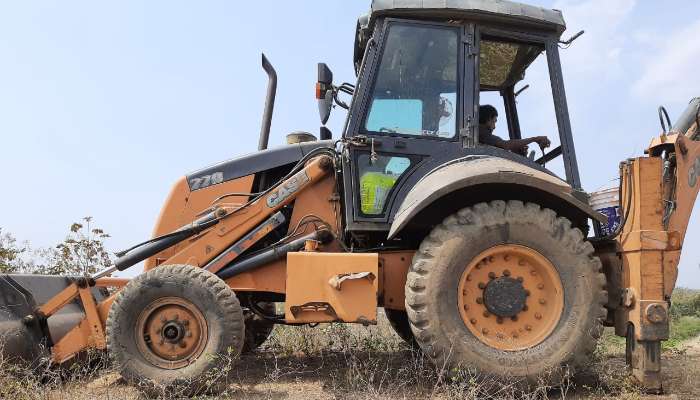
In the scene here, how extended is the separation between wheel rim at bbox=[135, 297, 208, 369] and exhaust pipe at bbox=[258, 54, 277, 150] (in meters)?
1.83

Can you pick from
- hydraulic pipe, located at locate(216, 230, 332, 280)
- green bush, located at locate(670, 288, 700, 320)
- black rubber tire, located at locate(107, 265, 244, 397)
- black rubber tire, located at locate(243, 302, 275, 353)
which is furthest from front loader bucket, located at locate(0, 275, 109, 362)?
green bush, located at locate(670, 288, 700, 320)

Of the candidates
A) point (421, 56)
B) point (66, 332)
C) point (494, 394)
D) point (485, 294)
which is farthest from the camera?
point (66, 332)

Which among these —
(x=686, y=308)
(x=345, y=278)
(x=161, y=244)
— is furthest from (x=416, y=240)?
(x=686, y=308)

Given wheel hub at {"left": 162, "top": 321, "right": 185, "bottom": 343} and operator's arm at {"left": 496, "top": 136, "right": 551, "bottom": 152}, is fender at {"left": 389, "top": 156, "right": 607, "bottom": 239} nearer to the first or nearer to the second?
operator's arm at {"left": 496, "top": 136, "right": 551, "bottom": 152}

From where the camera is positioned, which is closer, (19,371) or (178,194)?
(19,371)

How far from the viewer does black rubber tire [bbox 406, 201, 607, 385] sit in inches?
149

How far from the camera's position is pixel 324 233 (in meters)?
4.57

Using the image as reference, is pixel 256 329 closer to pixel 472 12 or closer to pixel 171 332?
pixel 171 332

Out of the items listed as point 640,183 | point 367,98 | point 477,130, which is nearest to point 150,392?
point 367,98

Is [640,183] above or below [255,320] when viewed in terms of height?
above

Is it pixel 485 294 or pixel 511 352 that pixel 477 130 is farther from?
pixel 511 352

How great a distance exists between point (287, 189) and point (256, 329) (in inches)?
72.9

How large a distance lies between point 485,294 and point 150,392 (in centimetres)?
245

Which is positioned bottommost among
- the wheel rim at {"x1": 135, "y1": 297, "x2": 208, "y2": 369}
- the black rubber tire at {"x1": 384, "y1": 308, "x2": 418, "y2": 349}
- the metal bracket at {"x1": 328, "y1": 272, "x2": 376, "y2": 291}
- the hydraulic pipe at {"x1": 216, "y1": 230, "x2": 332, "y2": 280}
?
the black rubber tire at {"x1": 384, "y1": 308, "x2": 418, "y2": 349}
